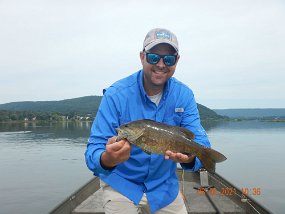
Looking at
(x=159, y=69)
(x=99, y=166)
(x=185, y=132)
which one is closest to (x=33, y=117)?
(x=159, y=69)

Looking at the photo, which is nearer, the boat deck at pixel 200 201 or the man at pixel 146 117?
the man at pixel 146 117

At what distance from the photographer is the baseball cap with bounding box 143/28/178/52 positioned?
4.33 metres

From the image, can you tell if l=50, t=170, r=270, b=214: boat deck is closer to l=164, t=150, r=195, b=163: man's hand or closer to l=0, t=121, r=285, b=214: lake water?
l=164, t=150, r=195, b=163: man's hand

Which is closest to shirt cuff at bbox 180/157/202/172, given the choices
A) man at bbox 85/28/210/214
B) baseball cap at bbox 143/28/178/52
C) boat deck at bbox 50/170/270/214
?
man at bbox 85/28/210/214

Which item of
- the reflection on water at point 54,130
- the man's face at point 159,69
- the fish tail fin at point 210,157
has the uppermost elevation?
the man's face at point 159,69

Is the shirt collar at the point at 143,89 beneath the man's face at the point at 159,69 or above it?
beneath

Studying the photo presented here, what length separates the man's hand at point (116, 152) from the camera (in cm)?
361

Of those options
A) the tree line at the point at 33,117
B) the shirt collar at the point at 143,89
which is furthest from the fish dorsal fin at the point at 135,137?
the tree line at the point at 33,117

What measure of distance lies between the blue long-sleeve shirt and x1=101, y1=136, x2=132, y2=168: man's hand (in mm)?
278

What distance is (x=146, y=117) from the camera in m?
4.46

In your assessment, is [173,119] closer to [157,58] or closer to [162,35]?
[157,58]

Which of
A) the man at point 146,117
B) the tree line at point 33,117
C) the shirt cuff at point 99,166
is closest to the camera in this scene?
the shirt cuff at point 99,166

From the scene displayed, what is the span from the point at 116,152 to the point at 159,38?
164 centimetres

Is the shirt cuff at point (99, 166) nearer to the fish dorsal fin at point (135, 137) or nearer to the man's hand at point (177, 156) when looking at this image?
the fish dorsal fin at point (135, 137)
